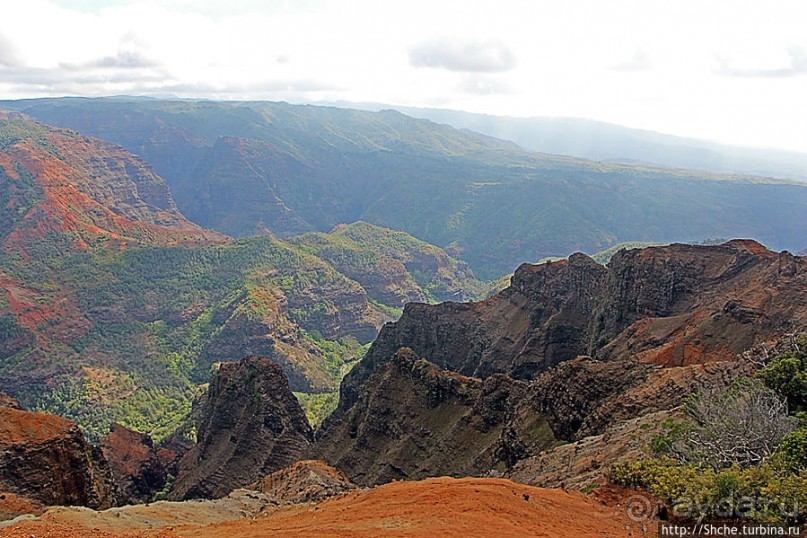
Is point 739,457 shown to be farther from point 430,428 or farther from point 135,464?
point 135,464

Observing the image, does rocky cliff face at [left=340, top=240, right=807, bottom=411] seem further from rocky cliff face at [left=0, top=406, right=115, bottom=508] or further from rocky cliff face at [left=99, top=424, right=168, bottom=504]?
rocky cliff face at [left=0, top=406, right=115, bottom=508]

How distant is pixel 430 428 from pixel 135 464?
41092 millimetres

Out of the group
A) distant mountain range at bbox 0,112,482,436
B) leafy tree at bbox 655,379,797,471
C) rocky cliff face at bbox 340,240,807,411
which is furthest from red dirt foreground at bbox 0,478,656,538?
distant mountain range at bbox 0,112,482,436

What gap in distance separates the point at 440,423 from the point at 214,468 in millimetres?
25810

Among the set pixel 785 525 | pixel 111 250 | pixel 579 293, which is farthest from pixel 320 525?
pixel 111 250

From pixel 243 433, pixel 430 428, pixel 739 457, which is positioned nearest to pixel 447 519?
pixel 739 457

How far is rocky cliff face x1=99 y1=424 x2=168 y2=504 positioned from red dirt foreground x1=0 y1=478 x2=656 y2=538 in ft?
172

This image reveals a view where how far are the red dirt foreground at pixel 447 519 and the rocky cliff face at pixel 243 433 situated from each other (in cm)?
3951

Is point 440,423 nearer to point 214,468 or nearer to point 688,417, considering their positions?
point 214,468

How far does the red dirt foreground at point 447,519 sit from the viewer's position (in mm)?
21250

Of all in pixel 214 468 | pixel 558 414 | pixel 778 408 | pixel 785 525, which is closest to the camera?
pixel 785 525

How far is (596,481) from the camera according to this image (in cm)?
2903

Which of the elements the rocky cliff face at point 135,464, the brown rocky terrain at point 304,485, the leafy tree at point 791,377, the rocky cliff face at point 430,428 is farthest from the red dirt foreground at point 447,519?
the rocky cliff face at point 135,464

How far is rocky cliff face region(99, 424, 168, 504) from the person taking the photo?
73438mm
